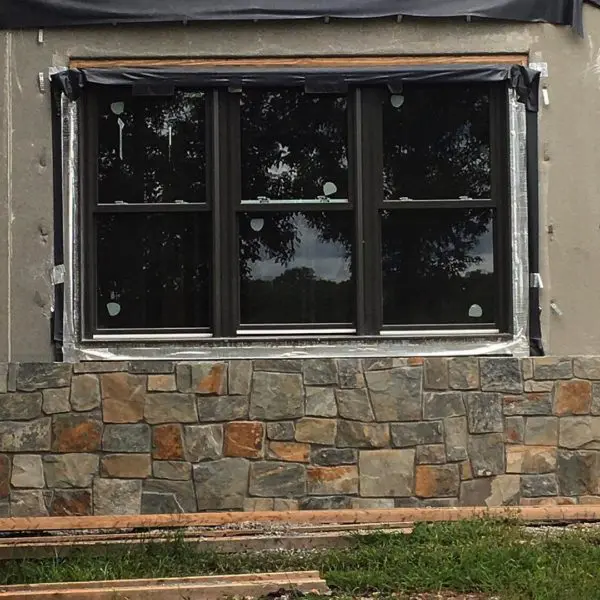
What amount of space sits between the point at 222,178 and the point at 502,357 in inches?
89.3

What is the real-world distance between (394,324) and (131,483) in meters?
2.08

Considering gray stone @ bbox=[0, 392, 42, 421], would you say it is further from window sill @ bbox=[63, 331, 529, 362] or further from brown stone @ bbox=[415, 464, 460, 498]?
brown stone @ bbox=[415, 464, 460, 498]

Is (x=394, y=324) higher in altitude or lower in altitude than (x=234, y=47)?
lower

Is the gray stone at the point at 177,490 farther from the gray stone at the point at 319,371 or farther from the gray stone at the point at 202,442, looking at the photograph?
the gray stone at the point at 319,371

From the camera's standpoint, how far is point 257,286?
6.03 m

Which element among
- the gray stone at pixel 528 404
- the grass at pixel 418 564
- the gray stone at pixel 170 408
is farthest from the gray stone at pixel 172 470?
the gray stone at pixel 528 404

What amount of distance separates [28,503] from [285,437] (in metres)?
1.76

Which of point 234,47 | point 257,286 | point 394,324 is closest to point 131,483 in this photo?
point 257,286

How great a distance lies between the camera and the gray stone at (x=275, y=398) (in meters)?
5.82

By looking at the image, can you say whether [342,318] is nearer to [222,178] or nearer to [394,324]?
[394,324]

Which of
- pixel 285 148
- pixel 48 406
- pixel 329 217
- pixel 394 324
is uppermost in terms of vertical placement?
pixel 285 148

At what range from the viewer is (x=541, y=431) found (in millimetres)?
5848

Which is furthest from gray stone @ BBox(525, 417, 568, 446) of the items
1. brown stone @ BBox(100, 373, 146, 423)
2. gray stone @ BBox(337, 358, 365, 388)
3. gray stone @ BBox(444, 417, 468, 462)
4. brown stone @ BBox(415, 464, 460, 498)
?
brown stone @ BBox(100, 373, 146, 423)

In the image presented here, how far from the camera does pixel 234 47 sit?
5922 millimetres
